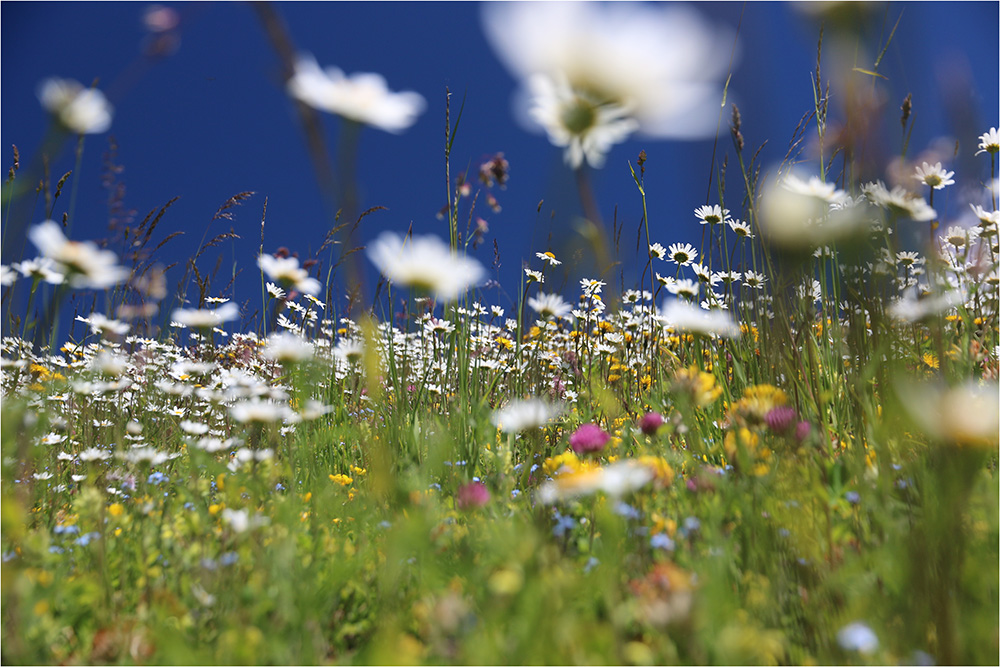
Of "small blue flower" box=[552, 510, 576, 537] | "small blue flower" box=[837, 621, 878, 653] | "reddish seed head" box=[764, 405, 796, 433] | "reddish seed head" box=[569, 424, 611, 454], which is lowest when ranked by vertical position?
"small blue flower" box=[837, 621, 878, 653]

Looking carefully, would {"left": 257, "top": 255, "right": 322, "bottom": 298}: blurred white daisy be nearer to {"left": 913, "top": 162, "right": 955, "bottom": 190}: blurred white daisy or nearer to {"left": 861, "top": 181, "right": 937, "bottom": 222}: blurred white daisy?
{"left": 861, "top": 181, "right": 937, "bottom": 222}: blurred white daisy

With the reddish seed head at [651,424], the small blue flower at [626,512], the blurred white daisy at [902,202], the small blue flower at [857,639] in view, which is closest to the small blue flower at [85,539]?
the small blue flower at [626,512]

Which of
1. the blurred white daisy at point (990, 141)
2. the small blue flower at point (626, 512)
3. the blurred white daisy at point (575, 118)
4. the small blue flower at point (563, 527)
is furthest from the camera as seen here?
the blurred white daisy at point (990, 141)

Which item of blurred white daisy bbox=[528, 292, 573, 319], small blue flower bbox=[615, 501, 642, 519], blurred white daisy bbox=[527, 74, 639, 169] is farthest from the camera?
blurred white daisy bbox=[528, 292, 573, 319]

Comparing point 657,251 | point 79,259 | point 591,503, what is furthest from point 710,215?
point 79,259

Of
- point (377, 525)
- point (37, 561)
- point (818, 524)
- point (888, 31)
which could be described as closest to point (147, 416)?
point (37, 561)

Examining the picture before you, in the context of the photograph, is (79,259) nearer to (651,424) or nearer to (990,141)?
(651,424)

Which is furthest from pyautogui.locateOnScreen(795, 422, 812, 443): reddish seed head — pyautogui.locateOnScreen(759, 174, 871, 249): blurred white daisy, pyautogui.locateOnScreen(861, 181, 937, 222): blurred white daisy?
pyautogui.locateOnScreen(861, 181, 937, 222): blurred white daisy

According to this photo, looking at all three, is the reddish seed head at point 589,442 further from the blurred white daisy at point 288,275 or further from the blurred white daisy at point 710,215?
the blurred white daisy at point 710,215

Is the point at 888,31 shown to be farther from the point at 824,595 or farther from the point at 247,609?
the point at 247,609

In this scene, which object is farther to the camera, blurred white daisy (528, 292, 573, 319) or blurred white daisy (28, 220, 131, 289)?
blurred white daisy (528, 292, 573, 319)

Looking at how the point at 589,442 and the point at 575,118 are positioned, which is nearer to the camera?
the point at 575,118

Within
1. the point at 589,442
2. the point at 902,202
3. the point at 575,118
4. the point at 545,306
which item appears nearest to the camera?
the point at 575,118

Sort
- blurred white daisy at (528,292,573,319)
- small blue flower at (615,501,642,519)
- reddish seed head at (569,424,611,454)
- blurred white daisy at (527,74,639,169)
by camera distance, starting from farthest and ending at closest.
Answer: blurred white daisy at (528,292,573,319) < reddish seed head at (569,424,611,454) < small blue flower at (615,501,642,519) < blurred white daisy at (527,74,639,169)
